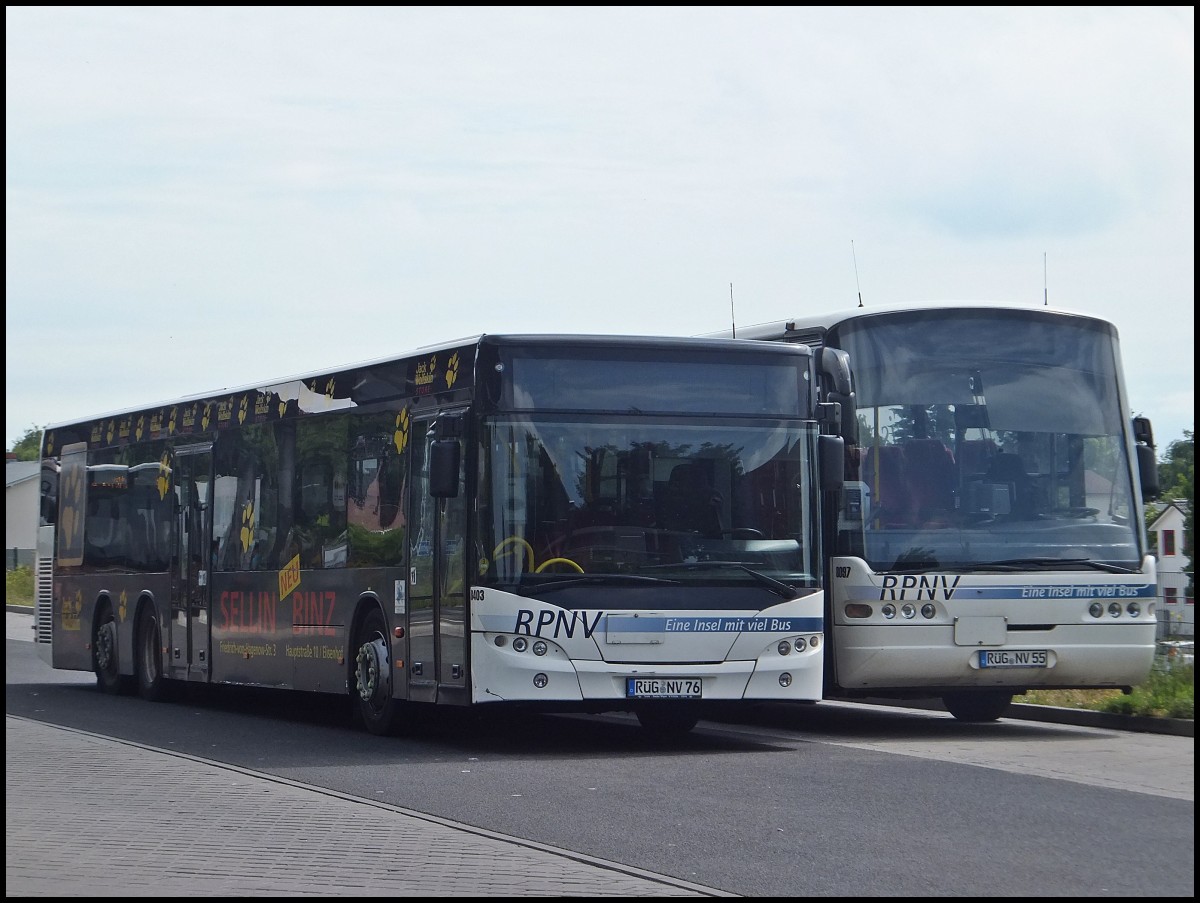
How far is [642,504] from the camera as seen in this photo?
46.6 feet

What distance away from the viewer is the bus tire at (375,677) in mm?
15680

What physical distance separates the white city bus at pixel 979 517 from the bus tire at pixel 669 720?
1.23 m

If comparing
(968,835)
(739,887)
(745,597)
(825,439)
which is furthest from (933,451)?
(739,887)

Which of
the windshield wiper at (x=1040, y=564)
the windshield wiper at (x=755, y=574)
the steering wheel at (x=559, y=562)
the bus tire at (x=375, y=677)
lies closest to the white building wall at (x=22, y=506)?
the bus tire at (x=375, y=677)

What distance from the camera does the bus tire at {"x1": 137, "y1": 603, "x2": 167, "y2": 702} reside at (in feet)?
69.7

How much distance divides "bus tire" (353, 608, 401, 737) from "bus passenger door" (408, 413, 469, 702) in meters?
0.58

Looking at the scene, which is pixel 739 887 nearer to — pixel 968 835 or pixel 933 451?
pixel 968 835

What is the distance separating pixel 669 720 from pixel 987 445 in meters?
3.57

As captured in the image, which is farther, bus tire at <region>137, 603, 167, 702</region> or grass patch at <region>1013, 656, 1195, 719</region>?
bus tire at <region>137, 603, 167, 702</region>

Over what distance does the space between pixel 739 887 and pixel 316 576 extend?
9.39 m

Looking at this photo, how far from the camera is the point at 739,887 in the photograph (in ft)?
27.2

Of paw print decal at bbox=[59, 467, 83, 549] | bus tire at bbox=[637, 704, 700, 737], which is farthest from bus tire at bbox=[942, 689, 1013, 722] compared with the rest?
paw print decal at bbox=[59, 467, 83, 549]

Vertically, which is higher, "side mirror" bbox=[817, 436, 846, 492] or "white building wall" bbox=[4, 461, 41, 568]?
"white building wall" bbox=[4, 461, 41, 568]

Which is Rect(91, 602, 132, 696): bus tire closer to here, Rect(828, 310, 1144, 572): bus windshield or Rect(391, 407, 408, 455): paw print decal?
Rect(391, 407, 408, 455): paw print decal
